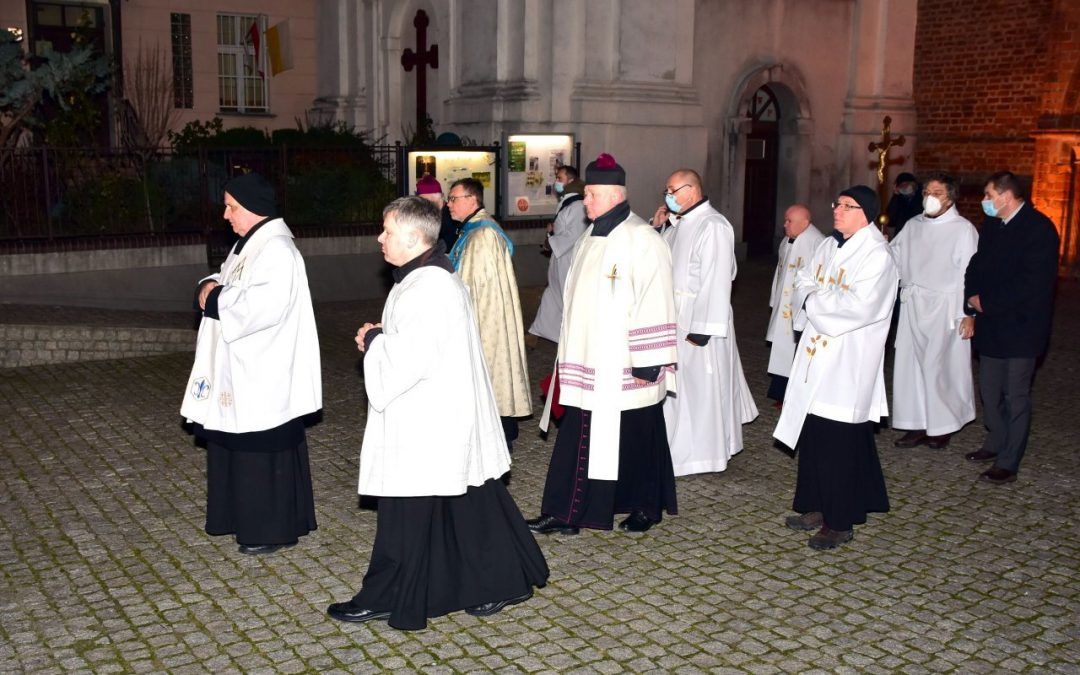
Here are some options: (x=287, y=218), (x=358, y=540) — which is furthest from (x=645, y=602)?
(x=287, y=218)

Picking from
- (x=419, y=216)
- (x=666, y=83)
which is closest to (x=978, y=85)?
(x=666, y=83)

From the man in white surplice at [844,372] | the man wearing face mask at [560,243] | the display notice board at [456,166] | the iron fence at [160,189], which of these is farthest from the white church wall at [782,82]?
the man in white surplice at [844,372]

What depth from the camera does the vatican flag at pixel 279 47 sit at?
21875mm

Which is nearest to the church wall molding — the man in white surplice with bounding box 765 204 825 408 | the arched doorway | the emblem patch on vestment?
the arched doorway

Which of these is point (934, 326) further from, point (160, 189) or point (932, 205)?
point (160, 189)

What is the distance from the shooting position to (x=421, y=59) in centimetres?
1984

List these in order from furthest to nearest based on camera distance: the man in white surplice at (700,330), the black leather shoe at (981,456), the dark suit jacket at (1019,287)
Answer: the black leather shoe at (981,456) < the dark suit jacket at (1019,287) < the man in white surplice at (700,330)

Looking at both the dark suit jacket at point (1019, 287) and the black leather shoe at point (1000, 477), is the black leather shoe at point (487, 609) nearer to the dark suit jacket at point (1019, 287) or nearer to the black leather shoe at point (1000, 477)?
the black leather shoe at point (1000, 477)

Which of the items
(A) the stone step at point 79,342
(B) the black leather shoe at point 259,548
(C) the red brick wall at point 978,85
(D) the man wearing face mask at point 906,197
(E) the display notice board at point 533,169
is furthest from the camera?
(C) the red brick wall at point 978,85

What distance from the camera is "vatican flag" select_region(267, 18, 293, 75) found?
21875 millimetres

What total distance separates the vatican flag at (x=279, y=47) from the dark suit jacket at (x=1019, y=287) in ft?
57.0

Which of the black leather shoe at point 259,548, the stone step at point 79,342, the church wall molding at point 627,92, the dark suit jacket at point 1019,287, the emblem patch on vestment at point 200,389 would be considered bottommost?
the black leather shoe at point 259,548

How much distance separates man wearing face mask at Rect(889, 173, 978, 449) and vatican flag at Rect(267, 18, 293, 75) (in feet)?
54.1

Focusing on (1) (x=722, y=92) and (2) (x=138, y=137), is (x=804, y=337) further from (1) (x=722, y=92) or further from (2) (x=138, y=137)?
(2) (x=138, y=137)
